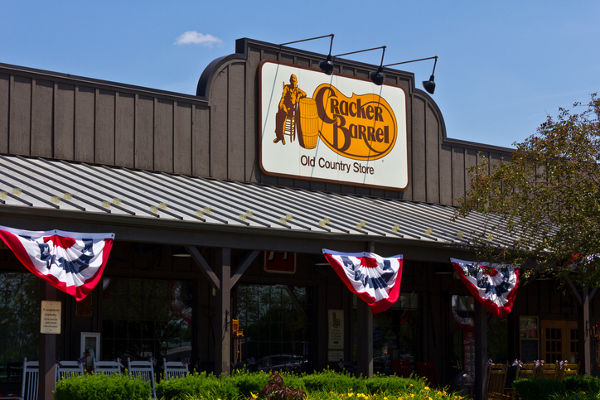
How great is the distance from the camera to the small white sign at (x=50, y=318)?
1087 cm

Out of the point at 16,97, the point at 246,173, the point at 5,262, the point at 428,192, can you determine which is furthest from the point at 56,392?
the point at 428,192

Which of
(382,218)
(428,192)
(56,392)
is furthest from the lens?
(428,192)

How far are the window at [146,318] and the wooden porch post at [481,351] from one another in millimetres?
5564

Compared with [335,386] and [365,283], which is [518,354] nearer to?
[365,283]

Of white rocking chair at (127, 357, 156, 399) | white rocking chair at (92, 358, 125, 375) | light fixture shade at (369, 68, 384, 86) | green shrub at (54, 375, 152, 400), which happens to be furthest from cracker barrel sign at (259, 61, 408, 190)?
green shrub at (54, 375, 152, 400)

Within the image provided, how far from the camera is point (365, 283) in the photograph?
13578mm

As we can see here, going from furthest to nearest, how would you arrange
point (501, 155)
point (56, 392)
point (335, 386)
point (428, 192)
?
point (501, 155) → point (428, 192) → point (335, 386) → point (56, 392)

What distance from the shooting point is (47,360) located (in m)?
10.9

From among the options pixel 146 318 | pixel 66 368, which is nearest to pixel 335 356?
pixel 146 318

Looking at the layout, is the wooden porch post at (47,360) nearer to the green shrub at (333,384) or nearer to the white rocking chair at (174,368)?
the white rocking chair at (174,368)

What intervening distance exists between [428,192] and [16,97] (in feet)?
32.0

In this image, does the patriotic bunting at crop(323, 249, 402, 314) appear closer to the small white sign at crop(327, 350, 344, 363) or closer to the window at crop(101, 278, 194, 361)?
the small white sign at crop(327, 350, 344, 363)

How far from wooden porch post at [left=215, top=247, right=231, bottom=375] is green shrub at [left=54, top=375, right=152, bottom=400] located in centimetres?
217

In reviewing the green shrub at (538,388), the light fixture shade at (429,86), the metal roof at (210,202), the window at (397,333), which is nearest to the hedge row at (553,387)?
the green shrub at (538,388)
